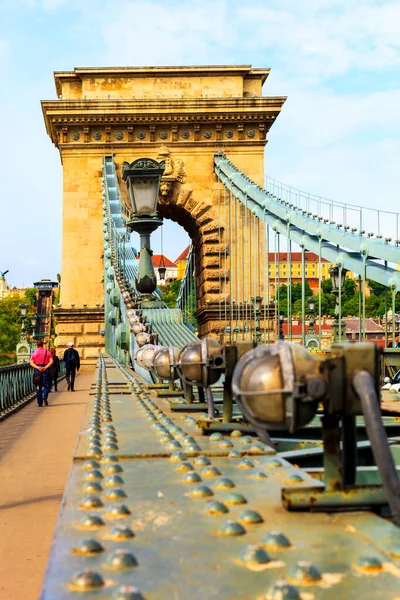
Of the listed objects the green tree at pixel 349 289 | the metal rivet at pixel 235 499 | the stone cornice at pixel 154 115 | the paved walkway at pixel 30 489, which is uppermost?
the stone cornice at pixel 154 115

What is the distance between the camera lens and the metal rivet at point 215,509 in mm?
2039

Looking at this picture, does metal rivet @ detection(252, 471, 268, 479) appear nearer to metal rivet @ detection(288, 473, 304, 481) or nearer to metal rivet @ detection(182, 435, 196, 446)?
metal rivet @ detection(288, 473, 304, 481)

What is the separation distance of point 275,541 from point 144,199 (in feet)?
33.7

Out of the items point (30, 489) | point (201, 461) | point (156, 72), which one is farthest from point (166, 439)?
point (156, 72)

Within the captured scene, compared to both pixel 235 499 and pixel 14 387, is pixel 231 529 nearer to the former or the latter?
pixel 235 499

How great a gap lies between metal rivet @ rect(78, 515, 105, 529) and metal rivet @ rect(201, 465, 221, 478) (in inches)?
22.3

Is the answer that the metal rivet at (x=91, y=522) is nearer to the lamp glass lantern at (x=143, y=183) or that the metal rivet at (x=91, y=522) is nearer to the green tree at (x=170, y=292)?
the lamp glass lantern at (x=143, y=183)

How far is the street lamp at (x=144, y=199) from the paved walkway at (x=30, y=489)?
2.40 meters

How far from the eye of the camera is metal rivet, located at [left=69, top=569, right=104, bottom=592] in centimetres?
151

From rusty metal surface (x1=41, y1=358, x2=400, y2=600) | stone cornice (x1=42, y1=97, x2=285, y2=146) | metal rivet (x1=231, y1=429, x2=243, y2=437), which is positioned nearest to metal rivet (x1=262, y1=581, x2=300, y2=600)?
rusty metal surface (x1=41, y1=358, x2=400, y2=600)

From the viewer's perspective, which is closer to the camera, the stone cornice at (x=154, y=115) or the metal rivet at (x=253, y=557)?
the metal rivet at (x=253, y=557)

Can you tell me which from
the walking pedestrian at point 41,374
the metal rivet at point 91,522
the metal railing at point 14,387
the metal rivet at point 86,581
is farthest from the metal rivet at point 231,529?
the walking pedestrian at point 41,374

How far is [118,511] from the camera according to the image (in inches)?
80.3

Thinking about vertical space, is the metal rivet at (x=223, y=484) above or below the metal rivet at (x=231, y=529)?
above
